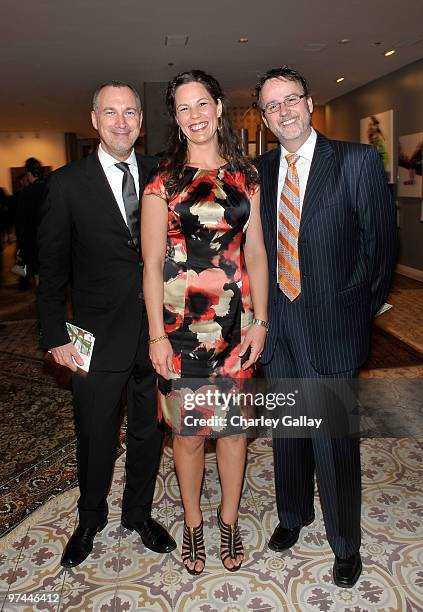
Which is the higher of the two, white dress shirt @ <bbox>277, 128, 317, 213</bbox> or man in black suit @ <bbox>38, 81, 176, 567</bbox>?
white dress shirt @ <bbox>277, 128, 317, 213</bbox>

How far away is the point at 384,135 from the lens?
32.7 ft

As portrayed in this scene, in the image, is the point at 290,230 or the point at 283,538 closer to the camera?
the point at 290,230

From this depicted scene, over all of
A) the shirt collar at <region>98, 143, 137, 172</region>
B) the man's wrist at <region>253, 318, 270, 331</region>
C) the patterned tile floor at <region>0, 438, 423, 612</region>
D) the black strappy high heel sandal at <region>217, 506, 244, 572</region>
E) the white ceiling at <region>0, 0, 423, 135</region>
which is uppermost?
the white ceiling at <region>0, 0, 423, 135</region>

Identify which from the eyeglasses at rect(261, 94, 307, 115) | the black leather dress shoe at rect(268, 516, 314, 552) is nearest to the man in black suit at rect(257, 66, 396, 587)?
the eyeglasses at rect(261, 94, 307, 115)

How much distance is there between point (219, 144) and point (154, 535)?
1.59 m

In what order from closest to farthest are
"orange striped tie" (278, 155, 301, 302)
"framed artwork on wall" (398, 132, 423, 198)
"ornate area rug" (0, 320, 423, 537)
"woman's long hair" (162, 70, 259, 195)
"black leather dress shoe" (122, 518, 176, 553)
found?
"woman's long hair" (162, 70, 259, 195), "orange striped tie" (278, 155, 301, 302), "black leather dress shoe" (122, 518, 176, 553), "ornate area rug" (0, 320, 423, 537), "framed artwork on wall" (398, 132, 423, 198)

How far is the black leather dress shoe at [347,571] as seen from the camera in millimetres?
2059

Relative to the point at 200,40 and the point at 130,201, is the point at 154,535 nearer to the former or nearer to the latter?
the point at 130,201

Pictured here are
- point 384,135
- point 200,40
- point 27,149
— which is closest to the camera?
point 200,40

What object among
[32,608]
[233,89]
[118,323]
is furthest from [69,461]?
[233,89]

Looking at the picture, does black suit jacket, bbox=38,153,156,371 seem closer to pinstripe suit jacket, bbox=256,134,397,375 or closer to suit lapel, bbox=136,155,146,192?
suit lapel, bbox=136,155,146,192

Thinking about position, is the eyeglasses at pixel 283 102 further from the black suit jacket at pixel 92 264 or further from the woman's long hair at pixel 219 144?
the black suit jacket at pixel 92 264

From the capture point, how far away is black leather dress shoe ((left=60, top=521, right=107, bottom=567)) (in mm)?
2244

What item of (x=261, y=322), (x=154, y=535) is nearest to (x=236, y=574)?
(x=154, y=535)
